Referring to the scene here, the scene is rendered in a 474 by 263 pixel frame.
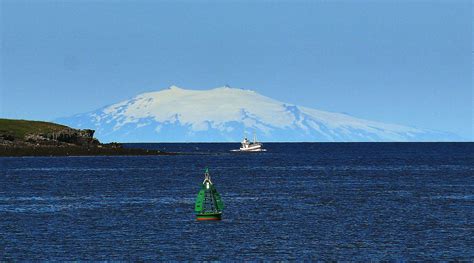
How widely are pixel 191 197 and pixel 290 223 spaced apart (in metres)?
31.0

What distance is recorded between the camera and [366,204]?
317ft

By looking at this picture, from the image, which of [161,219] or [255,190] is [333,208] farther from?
[255,190]

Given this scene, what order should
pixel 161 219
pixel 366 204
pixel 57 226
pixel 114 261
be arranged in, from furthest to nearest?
pixel 366 204 → pixel 161 219 → pixel 57 226 → pixel 114 261

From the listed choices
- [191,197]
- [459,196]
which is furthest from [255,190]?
[459,196]

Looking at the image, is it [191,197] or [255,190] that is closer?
[191,197]

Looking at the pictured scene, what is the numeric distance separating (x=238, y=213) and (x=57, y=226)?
1786cm

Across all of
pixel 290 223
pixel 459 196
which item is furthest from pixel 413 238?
pixel 459 196

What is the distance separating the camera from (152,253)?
5969 centimetres

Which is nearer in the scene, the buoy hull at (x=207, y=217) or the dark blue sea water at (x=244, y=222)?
the dark blue sea water at (x=244, y=222)

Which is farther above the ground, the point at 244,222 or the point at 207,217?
the point at 207,217

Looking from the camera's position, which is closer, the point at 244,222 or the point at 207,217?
the point at 244,222

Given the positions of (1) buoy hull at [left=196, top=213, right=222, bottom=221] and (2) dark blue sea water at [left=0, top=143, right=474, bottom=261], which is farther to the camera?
(1) buoy hull at [left=196, top=213, right=222, bottom=221]

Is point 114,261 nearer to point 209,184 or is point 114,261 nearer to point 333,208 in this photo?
Answer: point 209,184

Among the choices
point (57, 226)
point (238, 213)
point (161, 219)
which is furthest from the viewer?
point (238, 213)
